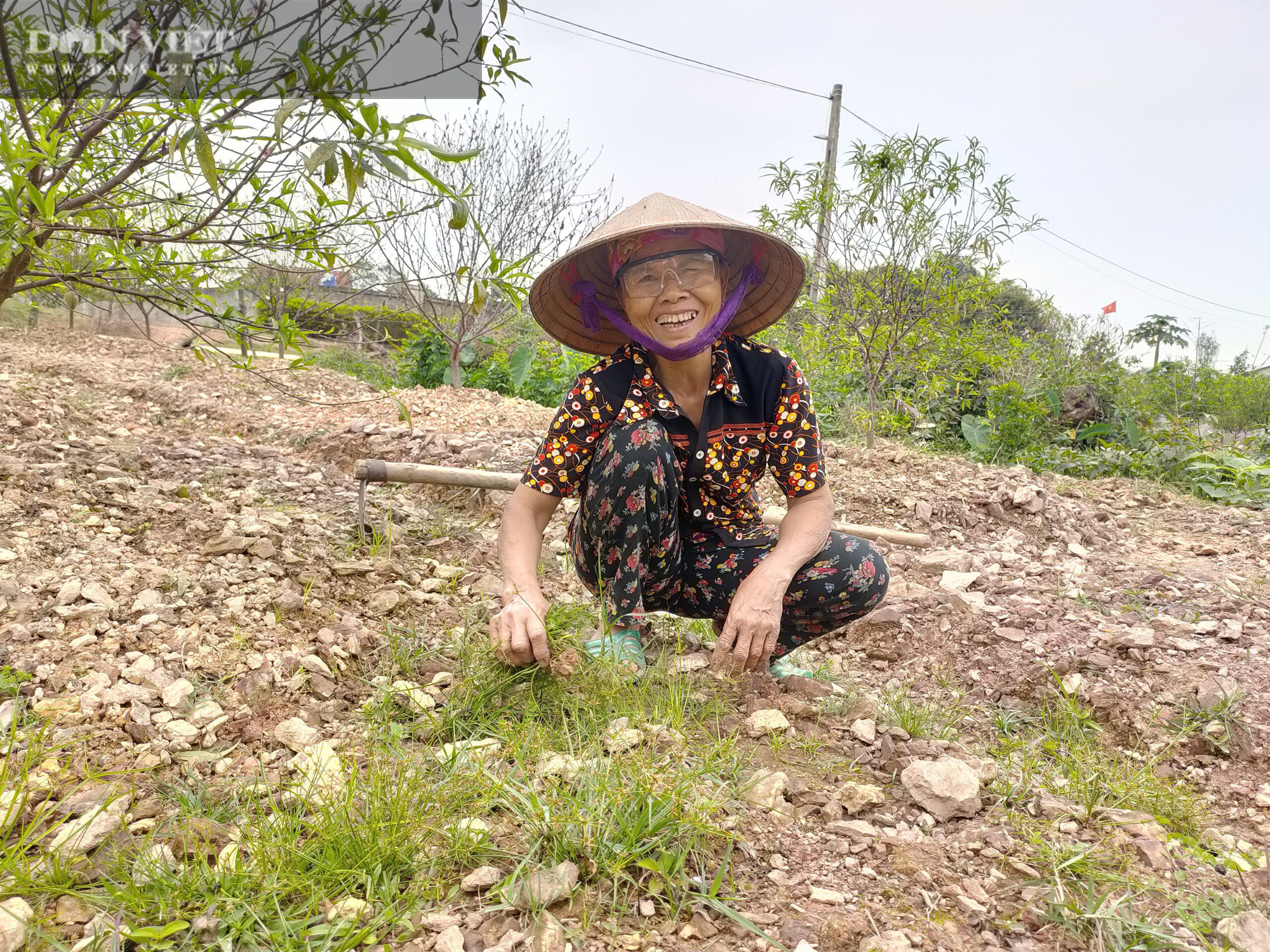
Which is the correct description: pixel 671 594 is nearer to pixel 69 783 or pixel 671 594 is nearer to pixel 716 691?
pixel 716 691

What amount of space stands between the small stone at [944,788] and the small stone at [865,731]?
0.17 metres

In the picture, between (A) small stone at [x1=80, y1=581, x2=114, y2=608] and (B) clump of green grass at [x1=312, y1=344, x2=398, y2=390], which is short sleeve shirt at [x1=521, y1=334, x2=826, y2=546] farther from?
(B) clump of green grass at [x1=312, y1=344, x2=398, y2=390]

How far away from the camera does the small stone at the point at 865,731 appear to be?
1.80m

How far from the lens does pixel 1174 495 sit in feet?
17.7

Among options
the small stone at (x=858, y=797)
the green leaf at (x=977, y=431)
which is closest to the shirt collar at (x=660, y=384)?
the small stone at (x=858, y=797)

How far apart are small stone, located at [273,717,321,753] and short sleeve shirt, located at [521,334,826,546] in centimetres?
70

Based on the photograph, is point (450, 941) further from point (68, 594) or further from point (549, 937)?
point (68, 594)

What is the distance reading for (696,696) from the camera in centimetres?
179

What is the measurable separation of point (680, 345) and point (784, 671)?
913mm

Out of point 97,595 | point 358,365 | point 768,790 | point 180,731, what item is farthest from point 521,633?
point 358,365

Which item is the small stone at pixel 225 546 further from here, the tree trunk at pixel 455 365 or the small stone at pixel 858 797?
the tree trunk at pixel 455 365

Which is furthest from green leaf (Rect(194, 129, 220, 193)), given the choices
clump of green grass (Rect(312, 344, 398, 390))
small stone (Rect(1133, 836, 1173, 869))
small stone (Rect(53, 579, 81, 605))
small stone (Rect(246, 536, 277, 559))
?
clump of green grass (Rect(312, 344, 398, 390))

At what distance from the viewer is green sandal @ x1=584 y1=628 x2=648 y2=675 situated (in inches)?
72.8

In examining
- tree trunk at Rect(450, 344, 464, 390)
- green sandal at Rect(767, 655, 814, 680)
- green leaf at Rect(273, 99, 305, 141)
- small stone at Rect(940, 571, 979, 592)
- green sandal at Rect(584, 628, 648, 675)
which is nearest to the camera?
green leaf at Rect(273, 99, 305, 141)
